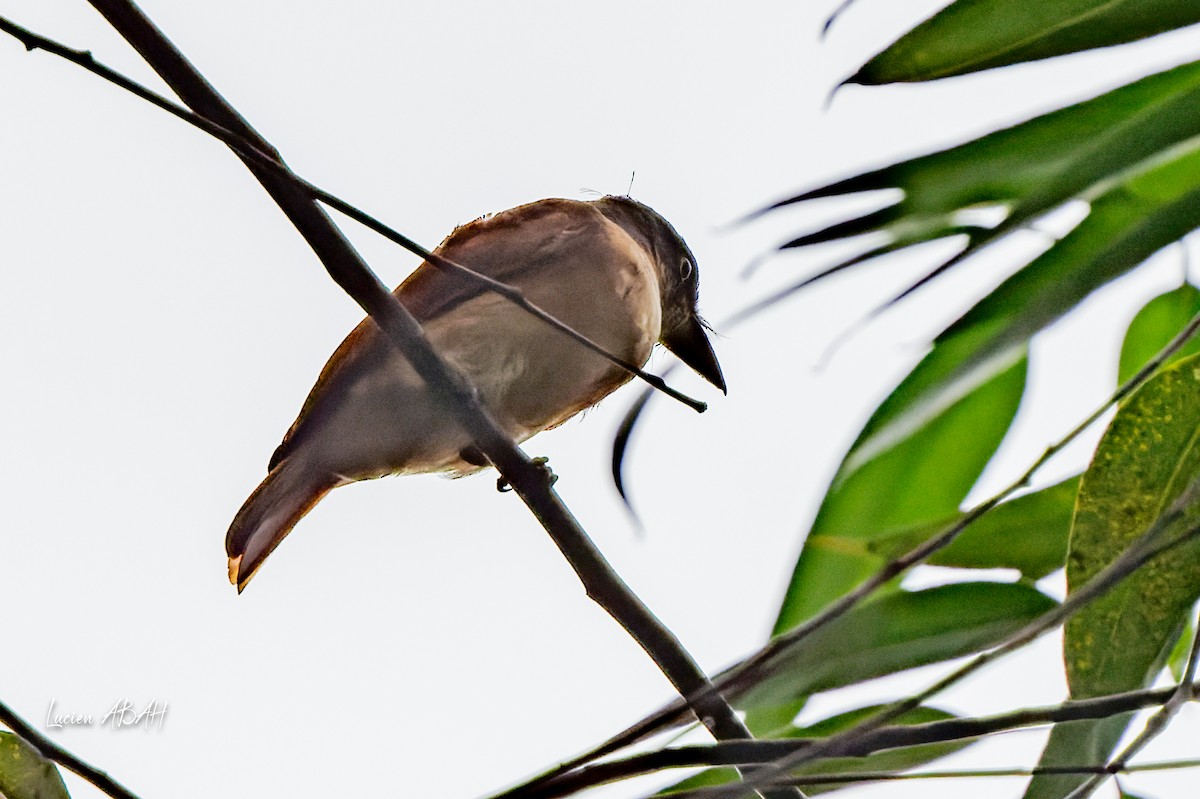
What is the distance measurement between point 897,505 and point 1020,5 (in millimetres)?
559

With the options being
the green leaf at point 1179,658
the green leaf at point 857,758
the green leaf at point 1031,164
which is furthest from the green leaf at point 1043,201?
the green leaf at point 1179,658

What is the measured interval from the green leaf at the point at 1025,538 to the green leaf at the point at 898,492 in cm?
6

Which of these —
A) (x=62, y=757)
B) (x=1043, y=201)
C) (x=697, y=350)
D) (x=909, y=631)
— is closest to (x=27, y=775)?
(x=62, y=757)

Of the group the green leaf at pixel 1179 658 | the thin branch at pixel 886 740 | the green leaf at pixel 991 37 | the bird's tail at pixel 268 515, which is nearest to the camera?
the thin branch at pixel 886 740

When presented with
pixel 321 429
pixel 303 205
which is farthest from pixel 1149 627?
pixel 321 429

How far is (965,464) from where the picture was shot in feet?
4.60

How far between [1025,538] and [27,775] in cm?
106

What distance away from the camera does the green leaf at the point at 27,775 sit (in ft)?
3.68

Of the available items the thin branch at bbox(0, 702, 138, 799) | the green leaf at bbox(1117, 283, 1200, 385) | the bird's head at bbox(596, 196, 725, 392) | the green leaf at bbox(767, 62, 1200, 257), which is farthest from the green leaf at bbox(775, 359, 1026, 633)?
the bird's head at bbox(596, 196, 725, 392)

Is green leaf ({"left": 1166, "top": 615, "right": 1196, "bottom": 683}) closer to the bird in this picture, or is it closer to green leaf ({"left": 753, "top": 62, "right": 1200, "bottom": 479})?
green leaf ({"left": 753, "top": 62, "right": 1200, "bottom": 479})

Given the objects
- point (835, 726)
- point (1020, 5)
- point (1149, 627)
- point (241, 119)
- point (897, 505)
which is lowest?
point (835, 726)

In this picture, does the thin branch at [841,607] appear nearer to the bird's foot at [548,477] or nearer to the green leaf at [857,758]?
the green leaf at [857,758]

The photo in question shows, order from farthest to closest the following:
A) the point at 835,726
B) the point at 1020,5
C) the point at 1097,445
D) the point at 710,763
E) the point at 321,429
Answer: the point at 321,429, the point at 835,726, the point at 1097,445, the point at 1020,5, the point at 710,763

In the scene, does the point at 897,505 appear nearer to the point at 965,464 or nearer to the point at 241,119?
the point at 965,464
